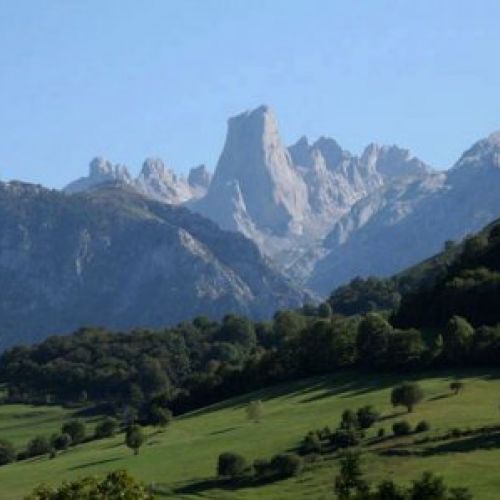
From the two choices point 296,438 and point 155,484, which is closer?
point 155,484

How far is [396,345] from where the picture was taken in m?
151

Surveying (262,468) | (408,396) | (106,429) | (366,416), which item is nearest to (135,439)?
(262,468)

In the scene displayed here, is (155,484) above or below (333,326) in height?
below

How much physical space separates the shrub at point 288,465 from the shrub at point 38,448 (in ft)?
197

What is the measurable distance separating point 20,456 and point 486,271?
72284 mm

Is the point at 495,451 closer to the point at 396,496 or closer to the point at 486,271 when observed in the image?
the point at 396,496

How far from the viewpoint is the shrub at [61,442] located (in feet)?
491

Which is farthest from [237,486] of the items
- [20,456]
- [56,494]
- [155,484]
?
[20,456]

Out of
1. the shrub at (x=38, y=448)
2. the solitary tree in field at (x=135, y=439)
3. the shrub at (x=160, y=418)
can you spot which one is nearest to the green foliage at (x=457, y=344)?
the shrub at (x=160, y=418)

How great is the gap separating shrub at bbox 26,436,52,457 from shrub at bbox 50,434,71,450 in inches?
82.0

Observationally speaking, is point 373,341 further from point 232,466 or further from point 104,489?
point 104,489

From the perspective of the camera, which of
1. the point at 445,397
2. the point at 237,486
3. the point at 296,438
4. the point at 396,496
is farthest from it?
the point at 445,397

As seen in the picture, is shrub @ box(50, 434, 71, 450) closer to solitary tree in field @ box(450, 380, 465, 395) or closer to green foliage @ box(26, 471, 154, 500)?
solitary tree in field @ box(450, 380, 465, 395)

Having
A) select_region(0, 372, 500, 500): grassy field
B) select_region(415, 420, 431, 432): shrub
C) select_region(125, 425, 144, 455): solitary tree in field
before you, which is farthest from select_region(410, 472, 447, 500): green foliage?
select_region(125, 425, 144, 455): solitary tree in field
